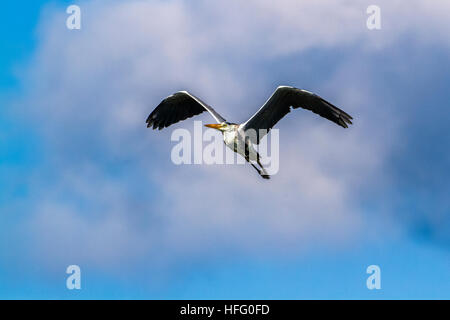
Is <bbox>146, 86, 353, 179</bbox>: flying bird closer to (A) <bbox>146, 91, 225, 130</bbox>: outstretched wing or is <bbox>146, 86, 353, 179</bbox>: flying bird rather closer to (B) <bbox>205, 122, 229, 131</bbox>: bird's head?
(B) <bbox>205, 122, 229, 131</bbox>: bird's head

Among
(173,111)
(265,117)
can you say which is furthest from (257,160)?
(173,111)

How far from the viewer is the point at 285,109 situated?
18359 millimetres

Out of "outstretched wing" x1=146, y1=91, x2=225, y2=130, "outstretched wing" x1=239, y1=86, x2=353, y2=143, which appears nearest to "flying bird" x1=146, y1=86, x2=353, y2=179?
"outstretched wing" x1=239, y1=86, x2=353, y2=143

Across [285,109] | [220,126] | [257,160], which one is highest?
[285,109]

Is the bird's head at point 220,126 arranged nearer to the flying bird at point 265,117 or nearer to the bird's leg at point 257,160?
the flying bird at point 265,117

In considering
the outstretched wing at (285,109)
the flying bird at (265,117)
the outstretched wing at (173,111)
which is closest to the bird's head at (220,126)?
the flying bird at (265,117)

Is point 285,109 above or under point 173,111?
under

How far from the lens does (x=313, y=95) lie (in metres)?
17.5

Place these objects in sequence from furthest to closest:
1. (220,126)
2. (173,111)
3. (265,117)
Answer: (173,111) < (220,126) < (265,117)

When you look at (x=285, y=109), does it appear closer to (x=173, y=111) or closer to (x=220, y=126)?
(x=220, y=126)

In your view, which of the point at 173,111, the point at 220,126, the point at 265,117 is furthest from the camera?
the point at 173,111
